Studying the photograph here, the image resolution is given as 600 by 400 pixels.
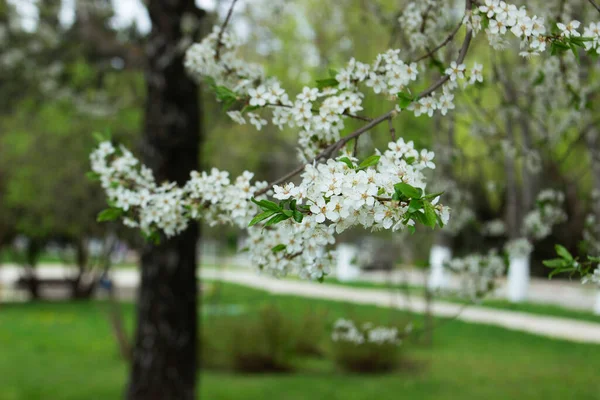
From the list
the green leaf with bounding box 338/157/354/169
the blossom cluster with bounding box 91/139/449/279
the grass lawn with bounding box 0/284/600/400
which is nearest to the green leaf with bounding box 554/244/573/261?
the blossom cluster with bounding box 91/139/449/279

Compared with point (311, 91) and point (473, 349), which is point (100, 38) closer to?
point (311, 91)

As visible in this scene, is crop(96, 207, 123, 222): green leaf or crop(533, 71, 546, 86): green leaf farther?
crop(533, 71, 546, 86): green leaf

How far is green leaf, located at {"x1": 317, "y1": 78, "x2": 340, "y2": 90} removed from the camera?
2260mm

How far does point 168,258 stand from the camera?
501 cm

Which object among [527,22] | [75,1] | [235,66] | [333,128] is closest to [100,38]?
[75,1]

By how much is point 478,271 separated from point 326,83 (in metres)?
1.90

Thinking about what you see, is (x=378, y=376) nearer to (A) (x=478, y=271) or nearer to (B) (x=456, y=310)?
(A) (x=478, y=271)

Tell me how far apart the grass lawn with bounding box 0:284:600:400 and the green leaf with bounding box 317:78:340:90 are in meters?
5.42

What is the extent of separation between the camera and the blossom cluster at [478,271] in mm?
3680

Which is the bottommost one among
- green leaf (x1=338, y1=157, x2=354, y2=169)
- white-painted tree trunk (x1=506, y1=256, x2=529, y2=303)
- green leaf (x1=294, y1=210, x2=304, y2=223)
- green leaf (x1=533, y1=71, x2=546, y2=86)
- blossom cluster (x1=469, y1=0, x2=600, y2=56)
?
white-painted tree trunk (x1=506, y1=256, x2=529, y2=303)

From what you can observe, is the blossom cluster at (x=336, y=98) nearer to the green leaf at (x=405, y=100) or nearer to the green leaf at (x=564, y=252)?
the green leaf at (x=405, y=100)

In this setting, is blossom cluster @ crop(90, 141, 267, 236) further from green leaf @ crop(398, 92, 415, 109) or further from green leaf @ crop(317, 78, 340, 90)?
green leaf @ crop(398, 92, 415, 109)

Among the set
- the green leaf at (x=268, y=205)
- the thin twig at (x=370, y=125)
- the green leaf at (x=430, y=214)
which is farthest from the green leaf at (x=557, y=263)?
the green leaf at (x=268, y=205)

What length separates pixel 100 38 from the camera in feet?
24.7
